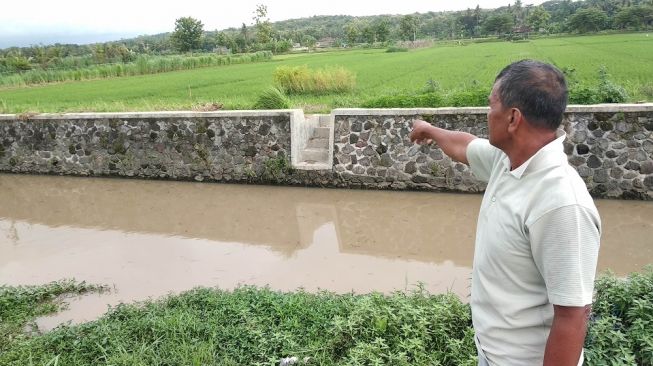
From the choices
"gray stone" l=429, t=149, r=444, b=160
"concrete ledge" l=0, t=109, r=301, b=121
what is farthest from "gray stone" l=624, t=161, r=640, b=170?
"concrete ledge" l=0, t=109, r=301, b=121

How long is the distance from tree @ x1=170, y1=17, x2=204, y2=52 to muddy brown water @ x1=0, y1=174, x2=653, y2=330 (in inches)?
1768

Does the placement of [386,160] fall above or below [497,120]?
below

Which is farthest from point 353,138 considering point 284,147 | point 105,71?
point 105,71

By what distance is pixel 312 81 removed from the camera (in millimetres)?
11500

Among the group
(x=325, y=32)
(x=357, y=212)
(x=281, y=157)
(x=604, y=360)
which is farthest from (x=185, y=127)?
(x=325, y=32)

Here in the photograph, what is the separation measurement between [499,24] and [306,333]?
2473 inches

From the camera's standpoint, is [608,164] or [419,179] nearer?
[608,164]

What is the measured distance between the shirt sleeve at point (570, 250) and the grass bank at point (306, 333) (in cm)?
172

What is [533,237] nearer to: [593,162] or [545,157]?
[545,157]

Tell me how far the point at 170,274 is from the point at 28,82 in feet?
66.9

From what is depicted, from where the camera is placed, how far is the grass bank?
298 centimetres

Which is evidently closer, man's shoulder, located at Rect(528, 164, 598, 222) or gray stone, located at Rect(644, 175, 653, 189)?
man's shoulder, located at Rect(528, 164, 598, 222)

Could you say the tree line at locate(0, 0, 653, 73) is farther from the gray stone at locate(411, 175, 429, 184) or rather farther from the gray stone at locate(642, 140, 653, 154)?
the gray stone at locate(642, 140, 653, 154)

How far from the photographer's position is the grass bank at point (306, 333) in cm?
298
